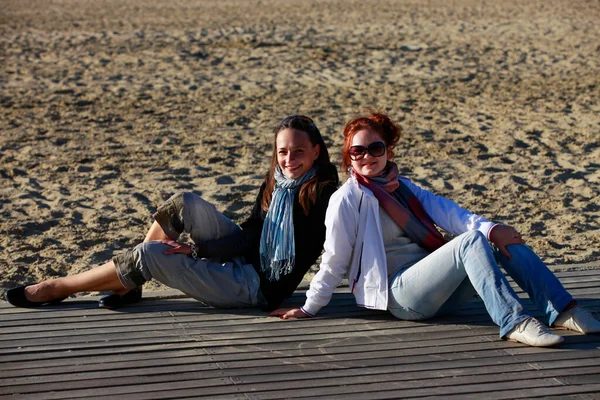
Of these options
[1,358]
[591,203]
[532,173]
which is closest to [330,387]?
[1,358]

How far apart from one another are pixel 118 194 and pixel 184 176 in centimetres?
71

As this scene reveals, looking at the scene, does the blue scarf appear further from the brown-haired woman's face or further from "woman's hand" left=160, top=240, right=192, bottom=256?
"woman's hand" left=160, top=240, right=192, bottom=256

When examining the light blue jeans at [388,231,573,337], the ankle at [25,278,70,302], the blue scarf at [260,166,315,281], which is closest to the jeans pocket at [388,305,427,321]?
the light blue jeans at [388,231,573,337]

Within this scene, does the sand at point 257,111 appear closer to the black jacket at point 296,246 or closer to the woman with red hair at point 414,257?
the black jacket at point 296,246

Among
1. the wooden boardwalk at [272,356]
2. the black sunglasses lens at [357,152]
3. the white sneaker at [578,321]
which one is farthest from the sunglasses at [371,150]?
the white sneaker at [578,321]

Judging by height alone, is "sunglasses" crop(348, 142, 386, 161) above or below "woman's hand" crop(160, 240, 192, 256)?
above

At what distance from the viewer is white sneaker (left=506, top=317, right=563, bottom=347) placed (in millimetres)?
3594

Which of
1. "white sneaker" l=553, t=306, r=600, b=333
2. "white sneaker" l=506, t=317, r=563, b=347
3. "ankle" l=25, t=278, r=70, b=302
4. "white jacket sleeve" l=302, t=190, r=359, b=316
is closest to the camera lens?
"white sneaker" l=506, t=317, r=563, b=347

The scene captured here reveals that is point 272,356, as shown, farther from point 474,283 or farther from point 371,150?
point 371,150

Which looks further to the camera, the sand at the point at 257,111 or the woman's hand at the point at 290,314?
the sand at the point at 257,111

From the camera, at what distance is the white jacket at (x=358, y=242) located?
3.84 m

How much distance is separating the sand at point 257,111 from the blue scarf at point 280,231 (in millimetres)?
1240

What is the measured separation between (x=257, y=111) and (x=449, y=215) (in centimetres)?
626

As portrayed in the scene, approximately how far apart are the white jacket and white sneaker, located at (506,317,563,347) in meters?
0.44
